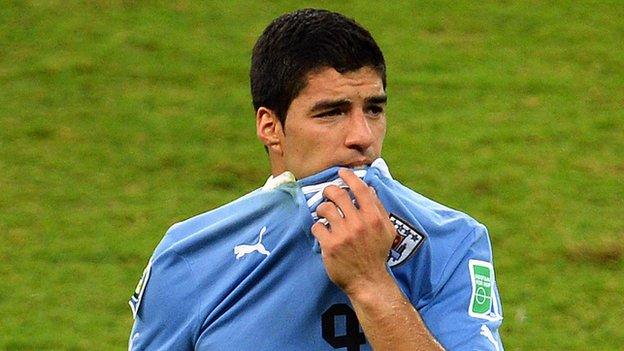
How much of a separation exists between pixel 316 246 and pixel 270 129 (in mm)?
397

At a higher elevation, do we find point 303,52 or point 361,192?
point 303,52

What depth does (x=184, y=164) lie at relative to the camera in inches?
377

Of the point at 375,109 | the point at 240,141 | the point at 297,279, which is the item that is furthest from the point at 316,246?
the point at 240,141

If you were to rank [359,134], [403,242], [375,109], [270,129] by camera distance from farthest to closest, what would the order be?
[270,129], [375,109], [359,134], [403,242]

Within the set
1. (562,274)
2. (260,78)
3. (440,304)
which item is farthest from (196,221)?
(562,274)

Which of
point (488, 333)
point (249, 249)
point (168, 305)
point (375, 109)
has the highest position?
point (375, 109)

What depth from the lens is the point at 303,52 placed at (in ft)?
10.6

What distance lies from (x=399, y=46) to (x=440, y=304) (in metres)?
8.21

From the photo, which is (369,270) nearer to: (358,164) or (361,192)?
(361,192)

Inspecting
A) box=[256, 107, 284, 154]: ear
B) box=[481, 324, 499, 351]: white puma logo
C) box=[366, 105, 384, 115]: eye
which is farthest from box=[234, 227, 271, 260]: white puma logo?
box=[481, 324, 499, 351]: white puma logo

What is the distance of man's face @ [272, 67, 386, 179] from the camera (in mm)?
3145

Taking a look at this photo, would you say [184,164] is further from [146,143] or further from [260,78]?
[260,78]


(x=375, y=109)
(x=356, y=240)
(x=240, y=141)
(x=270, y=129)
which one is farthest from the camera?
(x=240, y=141)

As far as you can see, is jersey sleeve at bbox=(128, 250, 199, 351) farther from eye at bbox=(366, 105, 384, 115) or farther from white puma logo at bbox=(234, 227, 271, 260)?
eye at bbox=(366, 105, 384, 115)
